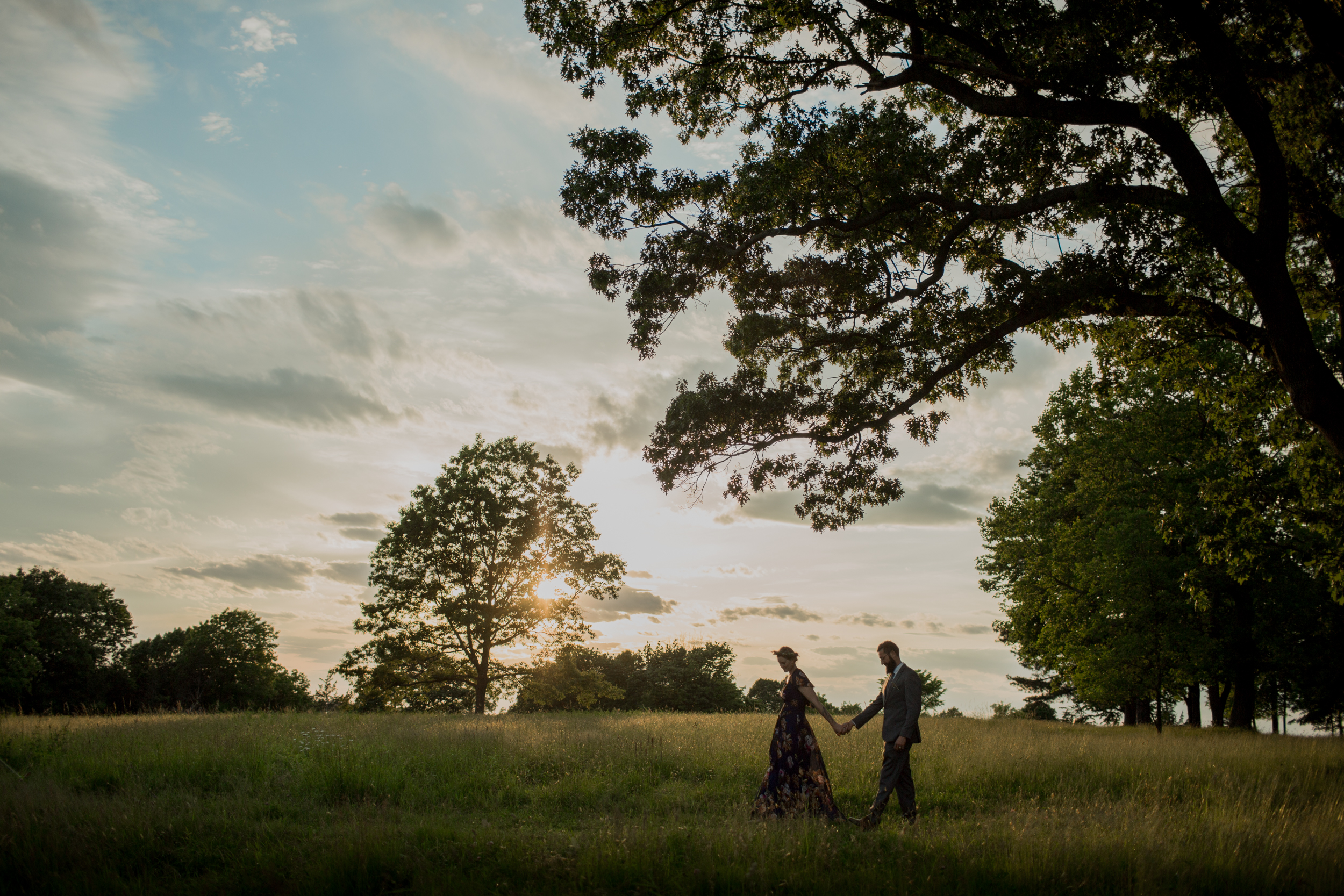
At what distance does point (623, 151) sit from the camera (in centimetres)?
1149

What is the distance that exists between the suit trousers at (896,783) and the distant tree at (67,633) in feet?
181

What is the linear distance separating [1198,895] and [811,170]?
10.3 m

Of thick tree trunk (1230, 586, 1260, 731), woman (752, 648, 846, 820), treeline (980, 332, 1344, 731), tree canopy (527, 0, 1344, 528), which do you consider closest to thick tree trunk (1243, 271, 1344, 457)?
tree canopy (527, 0, 1344, 528)

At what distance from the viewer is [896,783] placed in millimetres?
9039

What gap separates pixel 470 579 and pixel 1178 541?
81.3ft

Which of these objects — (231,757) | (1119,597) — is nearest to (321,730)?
(231,757)

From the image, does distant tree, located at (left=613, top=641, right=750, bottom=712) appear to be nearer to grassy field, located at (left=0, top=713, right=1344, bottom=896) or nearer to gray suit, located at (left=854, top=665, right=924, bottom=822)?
grassy field, located at (left=0, top=713, right=1344, bottom=896)

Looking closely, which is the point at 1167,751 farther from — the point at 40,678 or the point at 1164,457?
→ the point at 40,678

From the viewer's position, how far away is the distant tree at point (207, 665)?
5538 centimetres

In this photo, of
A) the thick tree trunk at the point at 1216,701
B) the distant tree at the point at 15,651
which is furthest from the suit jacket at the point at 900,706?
the distant tree at the point at 15,651

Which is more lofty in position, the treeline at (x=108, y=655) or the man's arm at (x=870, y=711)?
the man's arm at (x=870, y=711)

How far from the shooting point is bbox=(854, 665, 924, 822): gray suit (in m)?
8.90

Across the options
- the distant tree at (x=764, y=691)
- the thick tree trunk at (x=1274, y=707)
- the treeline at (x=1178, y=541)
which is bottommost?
the distant tree at (x=764, y=691)

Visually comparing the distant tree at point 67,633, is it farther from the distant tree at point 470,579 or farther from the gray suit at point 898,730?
the gray suit at point 898,730
